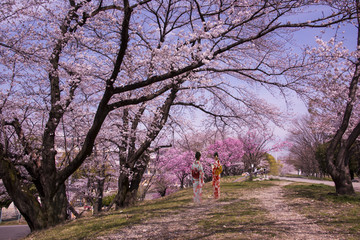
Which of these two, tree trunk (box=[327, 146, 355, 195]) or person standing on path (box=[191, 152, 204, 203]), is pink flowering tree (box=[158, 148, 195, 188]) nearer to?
person standing on path (box=[191, 152, 204, 203])

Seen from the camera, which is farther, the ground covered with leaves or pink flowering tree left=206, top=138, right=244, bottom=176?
pink flowering tree left=206, top=138, right=244, bottom=176

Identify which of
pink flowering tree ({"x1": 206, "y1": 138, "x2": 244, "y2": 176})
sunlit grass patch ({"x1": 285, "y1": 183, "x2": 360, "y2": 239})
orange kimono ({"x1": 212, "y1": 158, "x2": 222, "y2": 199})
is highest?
pink flowering tree ({"x1": 206, "y1": 138, "x2": 244, "y2": 176})

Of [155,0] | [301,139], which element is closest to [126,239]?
[155,0]

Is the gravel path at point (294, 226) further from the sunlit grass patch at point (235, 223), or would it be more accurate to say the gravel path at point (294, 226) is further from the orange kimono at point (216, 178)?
the orange kimono at point (216, 178)

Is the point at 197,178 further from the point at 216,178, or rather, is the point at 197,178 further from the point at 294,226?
the point at 294,226

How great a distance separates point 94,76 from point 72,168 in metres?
3.62

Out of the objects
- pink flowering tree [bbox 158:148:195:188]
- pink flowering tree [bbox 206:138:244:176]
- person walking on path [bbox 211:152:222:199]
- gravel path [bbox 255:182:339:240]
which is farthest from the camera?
pink flowering tree [bbox 206:138:244:176]

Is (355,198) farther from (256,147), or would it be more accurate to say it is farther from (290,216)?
(256,147)

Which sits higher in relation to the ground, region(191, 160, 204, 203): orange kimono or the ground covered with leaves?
region(191, 160, 204, 203): orange kimono

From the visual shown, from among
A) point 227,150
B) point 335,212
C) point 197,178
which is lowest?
point 335,212

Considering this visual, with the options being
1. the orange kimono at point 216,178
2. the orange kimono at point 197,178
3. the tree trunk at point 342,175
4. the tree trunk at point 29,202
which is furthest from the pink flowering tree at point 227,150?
the tree trunk at point 29,202

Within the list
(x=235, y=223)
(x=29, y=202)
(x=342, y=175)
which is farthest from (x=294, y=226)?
(x=29, y=202)

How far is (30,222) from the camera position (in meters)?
8.02

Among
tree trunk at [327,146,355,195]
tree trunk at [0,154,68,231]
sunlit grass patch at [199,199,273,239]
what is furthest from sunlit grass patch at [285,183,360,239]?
tree trunk at [0,154,68,231]
